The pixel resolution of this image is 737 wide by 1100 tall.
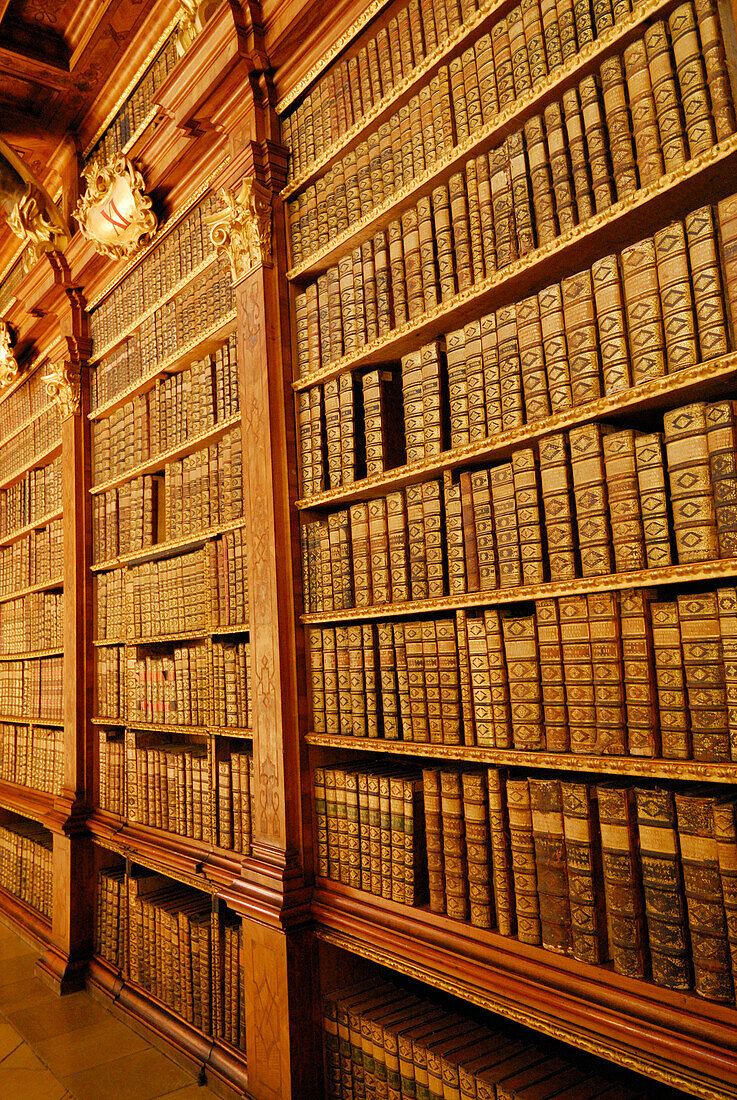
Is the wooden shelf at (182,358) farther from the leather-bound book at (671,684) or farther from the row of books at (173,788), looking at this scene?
the leather-bound book at (671,684)

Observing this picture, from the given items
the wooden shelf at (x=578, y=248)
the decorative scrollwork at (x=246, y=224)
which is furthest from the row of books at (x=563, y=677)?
the decorative scrollwork at (x=246, y=224)

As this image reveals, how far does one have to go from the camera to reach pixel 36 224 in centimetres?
331

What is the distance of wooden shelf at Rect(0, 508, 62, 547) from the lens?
12.2 ft

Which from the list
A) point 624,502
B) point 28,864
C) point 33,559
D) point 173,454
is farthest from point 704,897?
point 33,559

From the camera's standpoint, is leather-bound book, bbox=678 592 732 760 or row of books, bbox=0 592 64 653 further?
row of books, bbox=0 592 64 653

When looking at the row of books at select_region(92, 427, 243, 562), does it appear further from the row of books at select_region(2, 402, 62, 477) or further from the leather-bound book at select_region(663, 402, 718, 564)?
the leather-bound book at select_region(663, 402, 718, 564)

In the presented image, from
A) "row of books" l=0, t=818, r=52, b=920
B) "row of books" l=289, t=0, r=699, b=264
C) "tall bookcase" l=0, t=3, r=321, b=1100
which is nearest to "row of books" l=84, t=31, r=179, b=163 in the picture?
"tall bookcase" l=0, t=3, r=321, b=1100

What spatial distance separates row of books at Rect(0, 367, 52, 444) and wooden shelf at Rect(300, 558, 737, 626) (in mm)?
2837

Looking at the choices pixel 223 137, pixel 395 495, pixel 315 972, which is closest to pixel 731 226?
pixel 395 495

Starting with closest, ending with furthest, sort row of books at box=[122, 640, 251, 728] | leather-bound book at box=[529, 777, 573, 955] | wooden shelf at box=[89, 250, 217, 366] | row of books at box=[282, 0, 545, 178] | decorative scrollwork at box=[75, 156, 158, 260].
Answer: leather-bound book at box=[529, 777, 573, 955] < row of books at box=[282, 0, 545, 178] < row of books at box=[122, 640, 251, 728] < wooden shelf at box=[89, 250, 217, 366] < decorative scrollwork at box=[75, 156, 158, 260]

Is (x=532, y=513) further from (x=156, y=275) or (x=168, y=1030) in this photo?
(x=168, y=1030)

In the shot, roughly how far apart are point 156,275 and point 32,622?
6.91 ft

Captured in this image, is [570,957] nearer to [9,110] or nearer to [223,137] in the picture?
[223,137]

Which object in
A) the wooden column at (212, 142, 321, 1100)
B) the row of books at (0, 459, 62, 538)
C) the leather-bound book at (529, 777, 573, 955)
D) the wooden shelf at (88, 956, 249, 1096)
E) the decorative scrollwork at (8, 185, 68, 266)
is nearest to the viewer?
the leather-bound book at (529, 777, 573, 955)
